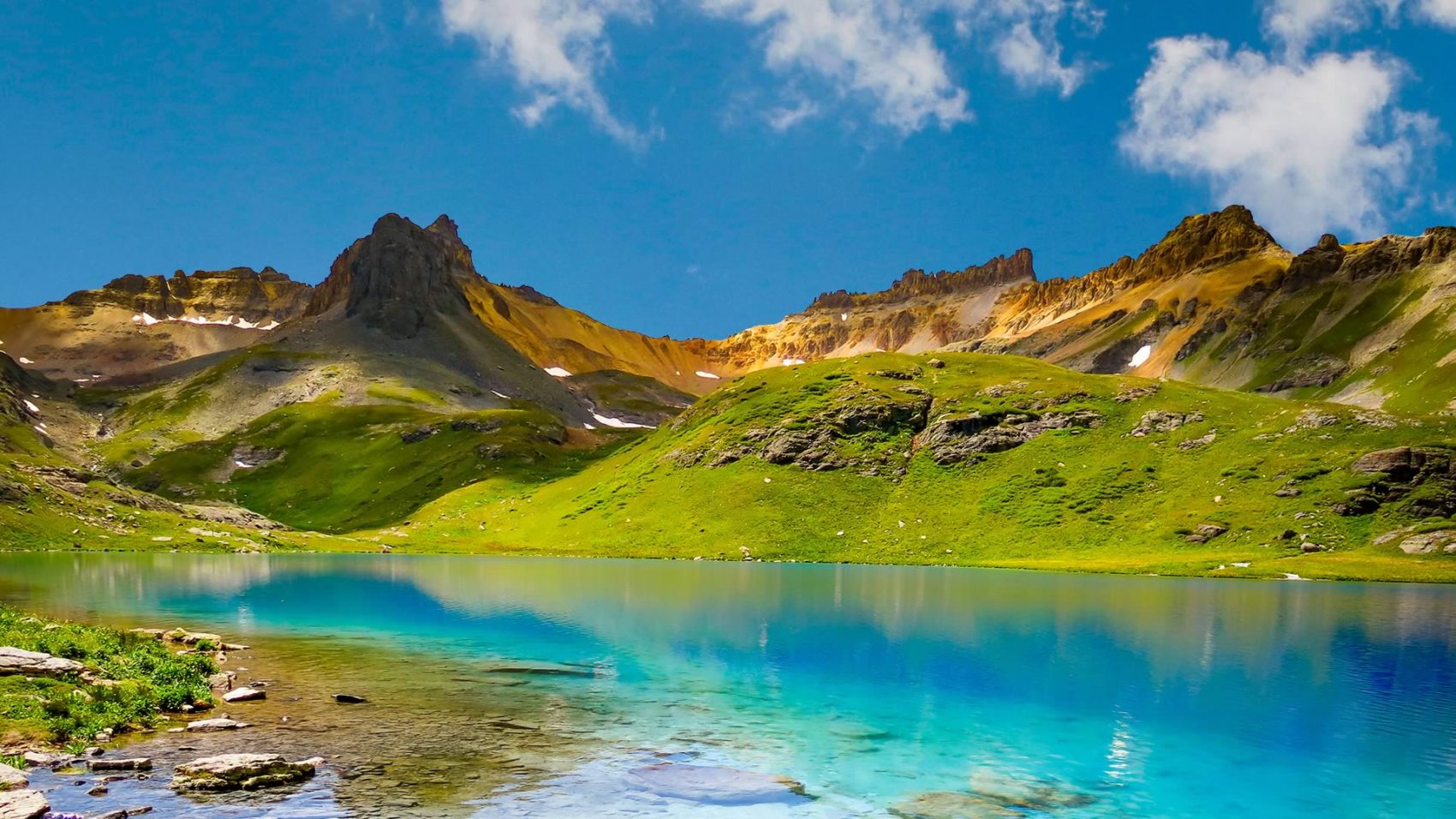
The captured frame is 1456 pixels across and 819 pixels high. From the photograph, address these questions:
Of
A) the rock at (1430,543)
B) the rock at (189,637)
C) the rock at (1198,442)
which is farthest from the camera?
the rock at (1198,442)

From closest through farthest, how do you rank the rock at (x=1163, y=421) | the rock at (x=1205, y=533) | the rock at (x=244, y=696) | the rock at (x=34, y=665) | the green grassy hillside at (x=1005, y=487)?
the rock at (x=34, y=665)
the rock at (x=244, y=696)
the green grassy hillside at (x=1005, y=487)
the rock at (x=1205, y=533)
the rock at (x=1163, y=421)

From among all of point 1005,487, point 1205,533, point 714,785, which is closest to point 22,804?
point 714,785

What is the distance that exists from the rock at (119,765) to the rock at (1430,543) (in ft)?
416

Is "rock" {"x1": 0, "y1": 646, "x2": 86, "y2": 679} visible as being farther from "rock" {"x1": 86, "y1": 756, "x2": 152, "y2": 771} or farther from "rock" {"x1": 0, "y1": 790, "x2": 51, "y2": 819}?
"rock" {"x1": 0, "y1": 790, "x2": 51, "y2": 819}

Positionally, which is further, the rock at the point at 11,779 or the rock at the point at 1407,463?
the rock at the point at 1407,463

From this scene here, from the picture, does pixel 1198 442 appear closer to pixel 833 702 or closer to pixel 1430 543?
pixel 1430 543

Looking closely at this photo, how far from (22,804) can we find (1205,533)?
12673cm

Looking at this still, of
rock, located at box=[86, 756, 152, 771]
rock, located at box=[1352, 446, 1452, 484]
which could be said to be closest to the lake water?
rock, located at box=[86, 756, 152, 771]

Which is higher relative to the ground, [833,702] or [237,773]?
[237,773]

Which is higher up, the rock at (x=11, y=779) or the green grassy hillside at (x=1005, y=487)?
the green grassy hillside at (x=1005, y=487)

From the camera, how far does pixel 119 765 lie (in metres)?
23.0

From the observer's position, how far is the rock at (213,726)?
27125 millimetres

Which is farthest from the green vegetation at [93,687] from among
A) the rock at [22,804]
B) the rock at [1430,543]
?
the rock at [1430,543]

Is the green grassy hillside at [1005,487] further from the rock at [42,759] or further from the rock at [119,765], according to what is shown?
the rock at [42,759]
